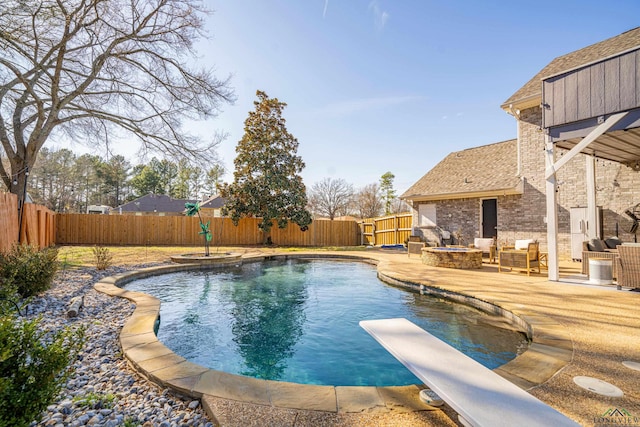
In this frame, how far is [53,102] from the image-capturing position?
8781mm

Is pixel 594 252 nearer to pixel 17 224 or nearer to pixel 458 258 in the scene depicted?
pixel 458 258

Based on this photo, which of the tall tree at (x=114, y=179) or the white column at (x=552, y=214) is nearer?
the white column at (x=552, y=214)

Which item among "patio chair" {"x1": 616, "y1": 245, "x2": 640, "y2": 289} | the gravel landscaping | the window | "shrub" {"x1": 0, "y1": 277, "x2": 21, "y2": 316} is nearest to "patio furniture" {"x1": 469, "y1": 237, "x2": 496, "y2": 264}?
the window

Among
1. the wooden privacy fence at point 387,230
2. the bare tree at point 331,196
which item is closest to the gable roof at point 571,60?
the wooden privacy fence at point 387,230

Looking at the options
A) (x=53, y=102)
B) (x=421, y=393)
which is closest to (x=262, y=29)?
(x=53, y=102)

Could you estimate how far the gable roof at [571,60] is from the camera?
910 centimetres

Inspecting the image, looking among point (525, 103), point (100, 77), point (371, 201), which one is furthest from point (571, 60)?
point (371, 201)

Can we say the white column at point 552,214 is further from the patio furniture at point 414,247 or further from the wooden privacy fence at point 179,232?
the wooden privacy fence at point 179,232

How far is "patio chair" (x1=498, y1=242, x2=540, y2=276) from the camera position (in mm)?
7102

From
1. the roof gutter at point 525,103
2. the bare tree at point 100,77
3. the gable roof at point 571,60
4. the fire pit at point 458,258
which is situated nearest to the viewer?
the bare tree at point 100,77

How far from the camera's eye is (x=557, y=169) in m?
5.73

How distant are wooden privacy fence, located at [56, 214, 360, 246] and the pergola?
41.0 ft

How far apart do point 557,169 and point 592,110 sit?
1.13m

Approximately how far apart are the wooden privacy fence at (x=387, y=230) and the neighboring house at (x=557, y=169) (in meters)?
1.26
